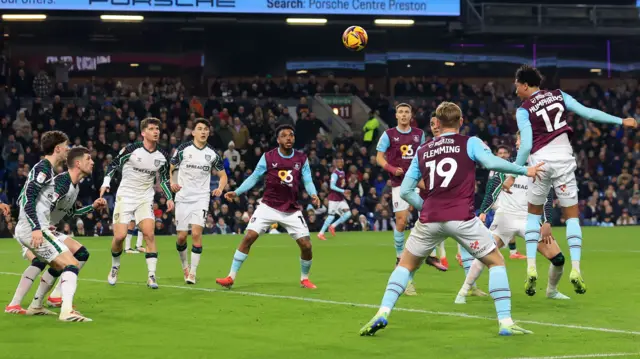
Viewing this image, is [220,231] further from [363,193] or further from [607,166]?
[607,166]

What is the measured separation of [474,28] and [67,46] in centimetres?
1624

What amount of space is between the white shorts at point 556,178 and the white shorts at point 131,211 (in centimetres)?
609

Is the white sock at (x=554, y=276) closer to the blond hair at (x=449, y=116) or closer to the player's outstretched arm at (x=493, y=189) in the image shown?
the player's outstretched arm at (x=493, y=189)

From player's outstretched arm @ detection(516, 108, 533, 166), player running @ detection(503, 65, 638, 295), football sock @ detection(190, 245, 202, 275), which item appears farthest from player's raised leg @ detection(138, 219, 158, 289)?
player's outstretched arm @ detection(516, 108, 533, 166)

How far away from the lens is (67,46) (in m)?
42.5

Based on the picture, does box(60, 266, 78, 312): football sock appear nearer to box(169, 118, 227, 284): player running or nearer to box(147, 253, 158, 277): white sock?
box(147, 253, 158, 277): white sock

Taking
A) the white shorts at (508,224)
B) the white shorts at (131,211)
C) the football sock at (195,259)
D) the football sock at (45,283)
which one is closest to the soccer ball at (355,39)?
the white shorts at (508,224)

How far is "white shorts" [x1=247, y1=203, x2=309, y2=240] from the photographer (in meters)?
15.4

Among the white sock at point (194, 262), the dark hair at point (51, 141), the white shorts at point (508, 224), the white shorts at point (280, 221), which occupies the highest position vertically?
the dark hair at point (51, 141)

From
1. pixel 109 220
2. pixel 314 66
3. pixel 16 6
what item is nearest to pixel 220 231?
pixel 109 220

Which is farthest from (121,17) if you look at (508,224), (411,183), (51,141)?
(411,183)

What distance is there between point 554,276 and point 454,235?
11.6 feet

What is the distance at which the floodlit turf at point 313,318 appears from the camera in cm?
963

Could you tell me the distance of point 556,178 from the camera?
13.1 metres
